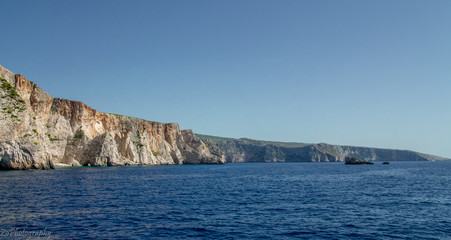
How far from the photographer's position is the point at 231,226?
80.5 feet

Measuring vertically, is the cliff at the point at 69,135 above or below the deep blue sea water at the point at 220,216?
above

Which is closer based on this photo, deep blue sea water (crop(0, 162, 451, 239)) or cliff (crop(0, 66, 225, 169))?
deep blue sea water (crop(0, 162, 451, 239))

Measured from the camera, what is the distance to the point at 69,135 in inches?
4572

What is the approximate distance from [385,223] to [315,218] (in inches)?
225

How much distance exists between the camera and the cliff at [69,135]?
272 ft

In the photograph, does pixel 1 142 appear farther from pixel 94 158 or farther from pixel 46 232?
pixel 46 232

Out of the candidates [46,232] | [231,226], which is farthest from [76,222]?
[231,226]

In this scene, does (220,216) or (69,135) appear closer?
(220,216)

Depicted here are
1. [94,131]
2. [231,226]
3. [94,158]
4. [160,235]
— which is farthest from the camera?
[94,131]

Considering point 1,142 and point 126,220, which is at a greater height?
point 1,142

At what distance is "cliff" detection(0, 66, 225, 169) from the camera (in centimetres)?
8281

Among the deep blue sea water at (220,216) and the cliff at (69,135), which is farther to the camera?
the cliff at (69,135)

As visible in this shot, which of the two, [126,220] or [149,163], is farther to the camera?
[149,163]

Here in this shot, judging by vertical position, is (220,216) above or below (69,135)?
below
